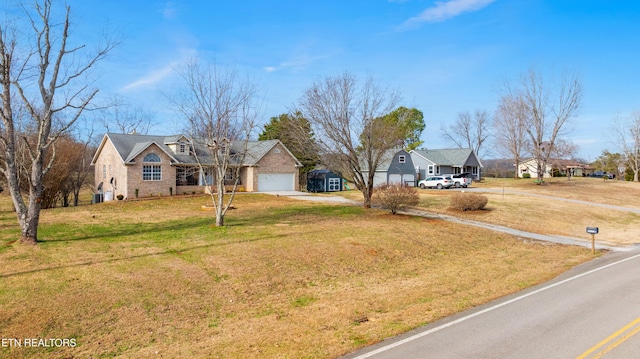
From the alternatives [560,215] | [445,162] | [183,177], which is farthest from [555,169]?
[183,177]

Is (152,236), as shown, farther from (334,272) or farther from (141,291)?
(334,272)

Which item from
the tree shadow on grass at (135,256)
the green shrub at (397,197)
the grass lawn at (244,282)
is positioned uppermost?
the green shrub at (397,197)

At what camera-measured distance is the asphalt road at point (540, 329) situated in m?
6.96

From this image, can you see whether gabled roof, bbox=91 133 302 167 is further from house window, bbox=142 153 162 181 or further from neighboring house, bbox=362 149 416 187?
neighboring house, bbox=362 149 416 187

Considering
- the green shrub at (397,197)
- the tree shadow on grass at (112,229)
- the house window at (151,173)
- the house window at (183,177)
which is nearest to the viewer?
the tree shadow on grass at (112,229)

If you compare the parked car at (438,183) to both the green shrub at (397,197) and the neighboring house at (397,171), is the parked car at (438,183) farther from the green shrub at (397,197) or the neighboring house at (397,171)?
the green shrub at (397,197)

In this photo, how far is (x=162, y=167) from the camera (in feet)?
116

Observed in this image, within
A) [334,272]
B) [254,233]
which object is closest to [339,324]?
[334,272]

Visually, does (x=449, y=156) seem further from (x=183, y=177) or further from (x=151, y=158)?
(x=151, y=158)

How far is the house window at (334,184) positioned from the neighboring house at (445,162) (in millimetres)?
15353

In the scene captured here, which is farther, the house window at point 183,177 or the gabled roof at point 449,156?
the gabled roof at point 449,156

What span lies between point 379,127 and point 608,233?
1515 cm

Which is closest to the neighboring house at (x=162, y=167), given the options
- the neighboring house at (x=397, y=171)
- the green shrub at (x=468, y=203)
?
the neighboring house at (x=397, y=171)

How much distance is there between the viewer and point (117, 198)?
108 feet
